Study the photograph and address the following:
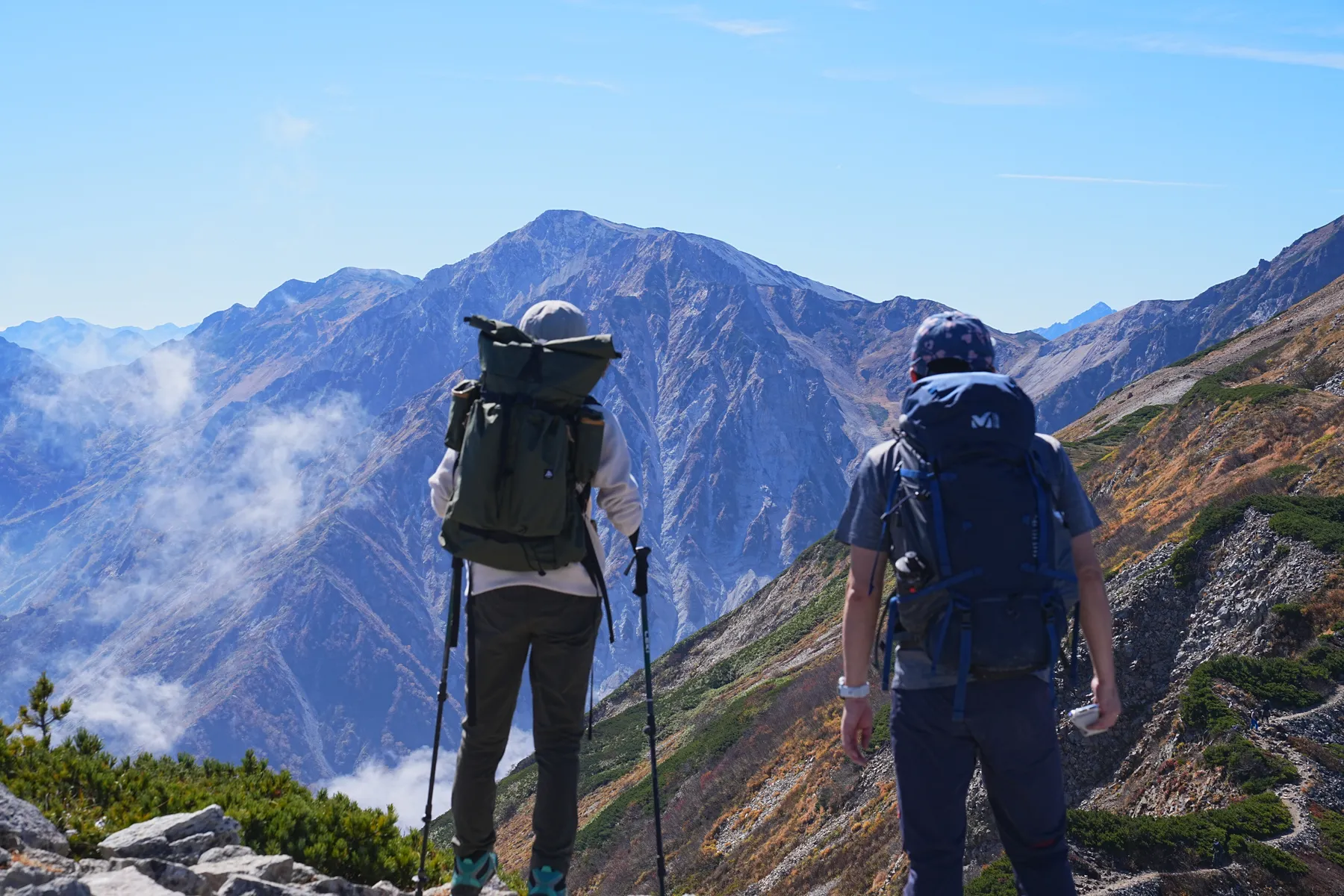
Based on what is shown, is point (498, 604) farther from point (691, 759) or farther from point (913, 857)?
point (691, 759)

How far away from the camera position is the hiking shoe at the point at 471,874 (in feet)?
18.6

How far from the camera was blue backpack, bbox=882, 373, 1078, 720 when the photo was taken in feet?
13.4

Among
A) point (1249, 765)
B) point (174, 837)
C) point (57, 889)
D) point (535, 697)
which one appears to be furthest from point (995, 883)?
point (57, 889)

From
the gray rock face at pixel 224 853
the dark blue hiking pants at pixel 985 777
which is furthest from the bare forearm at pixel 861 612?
the gray rock face at pixel 224 853

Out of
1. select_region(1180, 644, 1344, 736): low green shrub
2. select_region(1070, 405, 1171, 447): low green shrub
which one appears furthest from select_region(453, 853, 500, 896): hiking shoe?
select_region(1070, 405, 1171, 447): low green shrub

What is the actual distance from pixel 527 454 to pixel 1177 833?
614 centimetres

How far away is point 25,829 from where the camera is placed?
20.6ft

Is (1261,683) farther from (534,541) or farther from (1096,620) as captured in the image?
(534,541)

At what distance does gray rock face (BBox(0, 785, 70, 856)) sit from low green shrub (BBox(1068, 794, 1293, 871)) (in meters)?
7.14

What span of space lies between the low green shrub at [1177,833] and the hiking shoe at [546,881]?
4.74 m

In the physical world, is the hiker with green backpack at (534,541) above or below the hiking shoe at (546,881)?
above

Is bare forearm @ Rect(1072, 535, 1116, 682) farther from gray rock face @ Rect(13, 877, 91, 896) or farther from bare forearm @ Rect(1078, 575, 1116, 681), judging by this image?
gray rock face @ Rect(13, 877, 91, 896)

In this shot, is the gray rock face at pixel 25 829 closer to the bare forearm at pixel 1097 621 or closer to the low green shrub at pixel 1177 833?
the bare forearm at pixel 1097 621

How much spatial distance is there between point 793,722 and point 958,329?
24.3 meters
